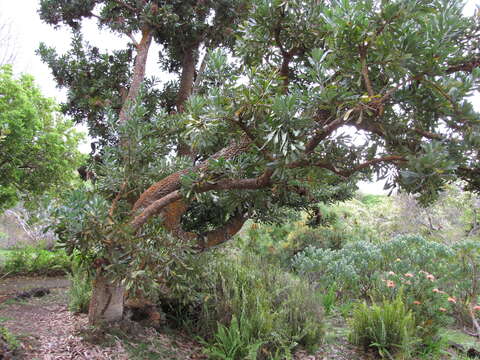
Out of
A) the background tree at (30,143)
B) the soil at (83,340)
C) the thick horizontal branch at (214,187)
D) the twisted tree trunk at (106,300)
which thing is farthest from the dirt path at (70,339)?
the background tree at (30,143)

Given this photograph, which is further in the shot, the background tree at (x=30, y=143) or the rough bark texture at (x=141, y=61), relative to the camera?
the background tree at (x=30, y=143)

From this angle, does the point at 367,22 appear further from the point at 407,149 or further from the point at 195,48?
the point at 195,48

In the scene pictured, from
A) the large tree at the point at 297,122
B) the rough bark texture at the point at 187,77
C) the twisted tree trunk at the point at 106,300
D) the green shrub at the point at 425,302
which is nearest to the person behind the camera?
the large tree at the point at 297,122

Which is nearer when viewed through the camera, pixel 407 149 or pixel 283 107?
pixel 283 107

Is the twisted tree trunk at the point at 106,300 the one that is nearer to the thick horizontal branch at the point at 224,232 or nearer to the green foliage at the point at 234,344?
the green foliage at the point at 234,344

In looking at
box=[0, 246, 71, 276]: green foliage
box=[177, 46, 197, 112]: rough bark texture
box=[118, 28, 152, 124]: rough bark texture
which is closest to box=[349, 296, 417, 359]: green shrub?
box=[177, 46, 197, 112]: rough bark texture

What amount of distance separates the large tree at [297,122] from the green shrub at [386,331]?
1569 millimetres

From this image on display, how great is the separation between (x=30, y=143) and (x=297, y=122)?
4706 millimetres

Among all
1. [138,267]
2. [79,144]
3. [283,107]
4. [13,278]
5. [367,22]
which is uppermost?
[79,144]

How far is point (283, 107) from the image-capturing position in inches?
61.3

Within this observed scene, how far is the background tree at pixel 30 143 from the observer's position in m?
4.47

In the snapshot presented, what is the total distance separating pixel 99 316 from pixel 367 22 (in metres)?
2.96

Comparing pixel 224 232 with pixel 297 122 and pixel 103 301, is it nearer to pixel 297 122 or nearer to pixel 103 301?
pixel 103 301

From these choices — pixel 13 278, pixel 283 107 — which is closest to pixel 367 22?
pixel 283 107
